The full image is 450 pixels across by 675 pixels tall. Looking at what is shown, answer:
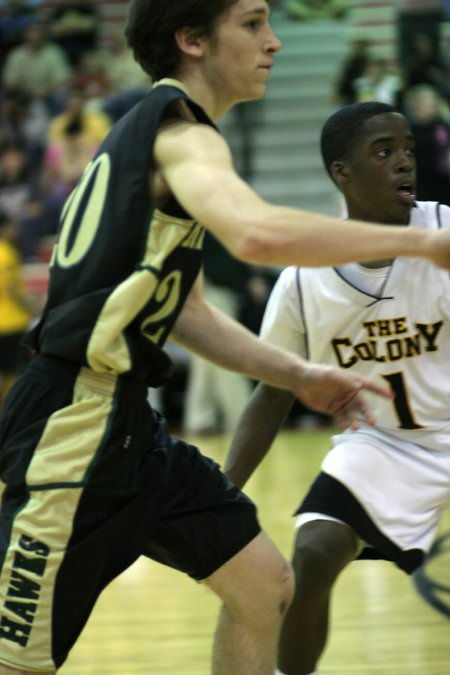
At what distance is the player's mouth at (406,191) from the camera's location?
3.54 meters

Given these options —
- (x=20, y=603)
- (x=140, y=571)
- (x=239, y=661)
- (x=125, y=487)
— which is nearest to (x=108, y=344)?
(x=125, y=487)

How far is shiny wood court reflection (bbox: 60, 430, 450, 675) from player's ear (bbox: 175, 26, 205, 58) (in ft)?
7.62

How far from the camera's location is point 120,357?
2.80 meters

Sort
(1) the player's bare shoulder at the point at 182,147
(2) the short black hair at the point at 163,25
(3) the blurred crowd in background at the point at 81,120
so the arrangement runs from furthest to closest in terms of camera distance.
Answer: (3) the blurred crowd in background at the point at 81,120 < (2) the short black hair at the point at 163,25 < (1) the player's bare shoulder at the point at 182,147

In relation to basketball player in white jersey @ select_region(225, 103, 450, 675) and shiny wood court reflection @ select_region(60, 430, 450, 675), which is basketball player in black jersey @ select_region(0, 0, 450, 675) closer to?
basketball player in white jersey @ select_region(225, 103, 450, 675)

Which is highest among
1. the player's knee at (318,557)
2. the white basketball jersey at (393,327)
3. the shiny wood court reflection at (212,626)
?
the white basketball jersey at (393,327)

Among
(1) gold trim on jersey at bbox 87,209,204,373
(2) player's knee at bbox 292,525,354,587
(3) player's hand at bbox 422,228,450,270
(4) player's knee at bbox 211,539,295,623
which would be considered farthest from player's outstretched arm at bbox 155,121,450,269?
(2) player's knee at bbox 292,525,354,587

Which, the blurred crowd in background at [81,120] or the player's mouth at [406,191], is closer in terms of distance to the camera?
the player's mouth at [406,191]

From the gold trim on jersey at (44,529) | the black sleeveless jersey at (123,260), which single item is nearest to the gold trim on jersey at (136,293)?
the black sleeveless jersey at (123,260)

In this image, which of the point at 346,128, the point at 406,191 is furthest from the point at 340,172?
the point at 406,191

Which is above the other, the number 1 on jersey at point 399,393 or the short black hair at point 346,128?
the short black hair at point 346,128

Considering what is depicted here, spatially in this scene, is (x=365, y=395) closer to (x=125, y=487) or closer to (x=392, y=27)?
(x=125, y=487)

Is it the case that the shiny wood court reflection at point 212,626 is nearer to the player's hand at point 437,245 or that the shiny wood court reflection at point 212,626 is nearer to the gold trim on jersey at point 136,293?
the gold trim on jersey at point 136,293

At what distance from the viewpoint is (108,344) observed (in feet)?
9.12
